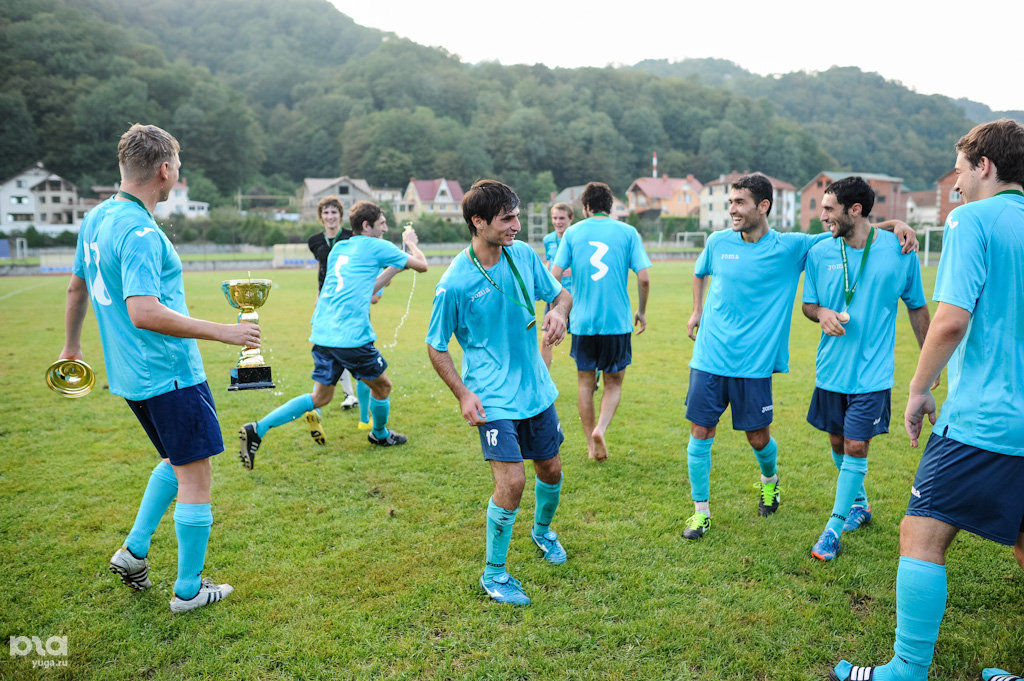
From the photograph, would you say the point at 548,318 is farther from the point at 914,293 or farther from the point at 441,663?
the point at 914,293

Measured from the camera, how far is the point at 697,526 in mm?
4445

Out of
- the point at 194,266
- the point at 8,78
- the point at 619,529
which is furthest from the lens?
the point at 8,78

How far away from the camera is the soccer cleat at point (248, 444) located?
17.9ft

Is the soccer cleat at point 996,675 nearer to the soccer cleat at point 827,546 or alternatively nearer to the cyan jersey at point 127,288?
the soccer cleat at point 827,546

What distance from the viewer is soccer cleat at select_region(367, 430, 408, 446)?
656 cm

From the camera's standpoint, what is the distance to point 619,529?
4516mm

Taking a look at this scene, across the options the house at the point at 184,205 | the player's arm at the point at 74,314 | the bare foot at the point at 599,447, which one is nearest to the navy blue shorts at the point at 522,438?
the bare foot at the point at 599,447

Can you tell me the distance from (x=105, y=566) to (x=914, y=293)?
5.60 meters

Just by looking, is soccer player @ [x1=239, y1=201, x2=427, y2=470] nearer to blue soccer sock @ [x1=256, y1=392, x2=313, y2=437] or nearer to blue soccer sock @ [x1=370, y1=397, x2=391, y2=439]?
blue soccer sock @ [x1=256, y1=392, x2=313, y2=437]

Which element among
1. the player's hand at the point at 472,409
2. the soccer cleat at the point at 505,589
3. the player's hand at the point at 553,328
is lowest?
the soccer cleat at the point at 505,589

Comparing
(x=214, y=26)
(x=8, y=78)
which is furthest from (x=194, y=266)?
(x=214, y=26)

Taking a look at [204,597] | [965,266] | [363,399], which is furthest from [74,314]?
[965,266]

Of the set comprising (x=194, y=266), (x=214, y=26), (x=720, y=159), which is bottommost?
(x=194, y=266)

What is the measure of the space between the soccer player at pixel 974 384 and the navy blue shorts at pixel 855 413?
1.63 meters
